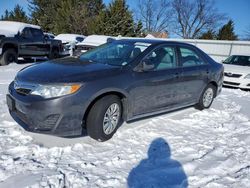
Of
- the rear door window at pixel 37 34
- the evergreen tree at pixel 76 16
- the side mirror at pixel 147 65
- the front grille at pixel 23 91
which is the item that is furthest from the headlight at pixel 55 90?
the evergreen tree at pixel 76 16

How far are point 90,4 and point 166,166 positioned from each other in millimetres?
33114

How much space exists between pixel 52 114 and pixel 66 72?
658mm

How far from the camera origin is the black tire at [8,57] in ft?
36.4

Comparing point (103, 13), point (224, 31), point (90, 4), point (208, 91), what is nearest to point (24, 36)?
point (208, 91)

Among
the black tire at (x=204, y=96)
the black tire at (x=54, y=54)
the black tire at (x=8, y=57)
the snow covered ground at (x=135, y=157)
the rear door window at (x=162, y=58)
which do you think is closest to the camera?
the snow covered ground at (x=135, y=157)

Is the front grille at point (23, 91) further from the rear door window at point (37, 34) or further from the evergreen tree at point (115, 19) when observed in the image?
the evergreen tree at point (115, 19)

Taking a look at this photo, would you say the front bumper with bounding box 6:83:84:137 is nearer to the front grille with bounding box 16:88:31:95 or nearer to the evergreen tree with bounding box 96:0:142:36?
the front grille with bounding box 16:88:31:95

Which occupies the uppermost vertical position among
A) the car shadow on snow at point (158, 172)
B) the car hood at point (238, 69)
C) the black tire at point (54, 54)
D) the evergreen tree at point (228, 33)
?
the evergreen tree at point (228, 33)

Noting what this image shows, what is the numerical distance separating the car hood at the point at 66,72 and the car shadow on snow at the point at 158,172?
4.41ft

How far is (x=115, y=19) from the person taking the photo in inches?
1179

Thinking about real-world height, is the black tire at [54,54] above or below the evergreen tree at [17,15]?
below

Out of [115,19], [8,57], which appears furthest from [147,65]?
[115,19]

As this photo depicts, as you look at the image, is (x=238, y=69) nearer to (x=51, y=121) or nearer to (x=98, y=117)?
(x=98, y=117)

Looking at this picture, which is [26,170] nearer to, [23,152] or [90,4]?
[23,152]
